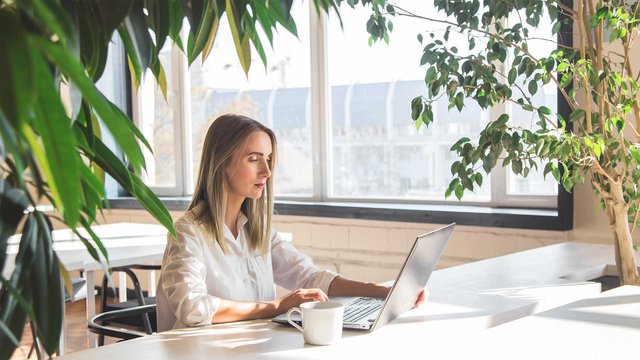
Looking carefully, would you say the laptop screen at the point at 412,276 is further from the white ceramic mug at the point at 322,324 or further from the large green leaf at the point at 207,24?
the large green leaf at the point at 207,24

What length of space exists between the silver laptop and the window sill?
5.84ft

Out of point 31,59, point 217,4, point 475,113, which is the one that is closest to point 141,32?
point 217,4

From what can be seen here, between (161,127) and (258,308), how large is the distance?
4.32 meters

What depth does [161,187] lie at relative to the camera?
6.30 meters

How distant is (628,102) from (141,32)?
6.88 feet

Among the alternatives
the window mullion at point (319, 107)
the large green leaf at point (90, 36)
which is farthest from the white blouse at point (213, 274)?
the window mullion at point (319, 107)

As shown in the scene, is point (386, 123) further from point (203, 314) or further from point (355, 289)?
point (203, 314)

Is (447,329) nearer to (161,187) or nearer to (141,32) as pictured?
(141,32)

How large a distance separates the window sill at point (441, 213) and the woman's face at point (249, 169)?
1898 millimetres

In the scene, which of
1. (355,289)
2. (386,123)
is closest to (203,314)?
(355,289)

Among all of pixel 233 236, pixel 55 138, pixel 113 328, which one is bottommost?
pixel 113 328

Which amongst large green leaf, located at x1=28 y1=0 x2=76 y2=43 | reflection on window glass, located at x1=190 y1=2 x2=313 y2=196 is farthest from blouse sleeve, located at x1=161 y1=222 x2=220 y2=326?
reflection on window glass, located at x1=190 y1=2 x2=313 y2=196

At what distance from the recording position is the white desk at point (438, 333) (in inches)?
68.7

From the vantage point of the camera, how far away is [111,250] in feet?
12.4
